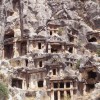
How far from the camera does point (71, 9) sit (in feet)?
215

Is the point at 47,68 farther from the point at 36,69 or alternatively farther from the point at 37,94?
the point at 37,94

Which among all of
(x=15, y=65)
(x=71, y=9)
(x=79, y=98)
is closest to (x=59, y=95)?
(x=79, y=98)

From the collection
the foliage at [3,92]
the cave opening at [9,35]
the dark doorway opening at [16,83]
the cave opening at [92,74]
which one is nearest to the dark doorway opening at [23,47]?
the cave opening at [9,35]

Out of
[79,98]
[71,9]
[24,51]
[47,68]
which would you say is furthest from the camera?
[71,9]

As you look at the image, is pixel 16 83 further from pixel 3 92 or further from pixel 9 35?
pixel 9 35

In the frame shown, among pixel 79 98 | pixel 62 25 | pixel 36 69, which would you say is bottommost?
pixel 79 98

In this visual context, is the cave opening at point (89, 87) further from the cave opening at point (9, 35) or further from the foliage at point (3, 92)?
the cave opening at point (9, 35)

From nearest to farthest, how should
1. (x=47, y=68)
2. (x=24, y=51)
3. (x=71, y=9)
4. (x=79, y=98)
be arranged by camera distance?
(x=79, y=98) < (x=47, y=68) < (x=24, y=51) < (x=71, y=9)

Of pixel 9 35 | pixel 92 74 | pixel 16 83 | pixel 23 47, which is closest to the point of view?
pixel 16 83

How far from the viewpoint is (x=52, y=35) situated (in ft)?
198

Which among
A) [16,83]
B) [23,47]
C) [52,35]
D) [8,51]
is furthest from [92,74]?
[8,51]

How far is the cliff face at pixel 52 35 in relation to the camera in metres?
54.8

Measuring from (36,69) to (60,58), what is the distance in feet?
15.0

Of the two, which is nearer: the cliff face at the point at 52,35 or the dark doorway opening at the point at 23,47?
the cliff face at the point at 52,35
